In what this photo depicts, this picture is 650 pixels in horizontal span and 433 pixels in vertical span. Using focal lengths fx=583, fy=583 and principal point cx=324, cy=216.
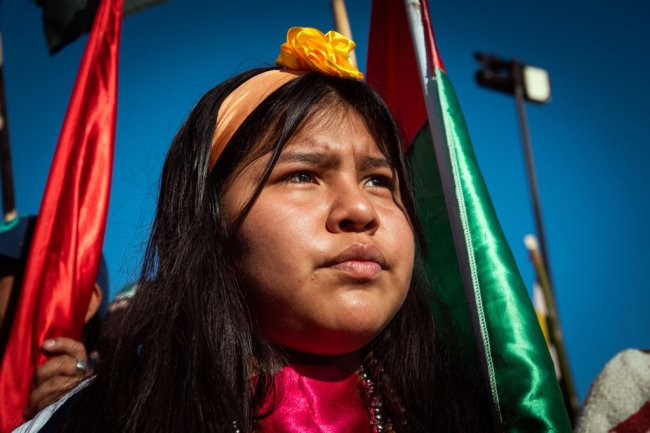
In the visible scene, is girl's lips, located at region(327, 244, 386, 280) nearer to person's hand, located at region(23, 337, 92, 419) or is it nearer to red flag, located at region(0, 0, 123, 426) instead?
person's hand, located at region(23, 337, 92, 419)

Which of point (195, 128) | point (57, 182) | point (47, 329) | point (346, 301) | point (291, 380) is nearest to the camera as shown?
point (346, 301)

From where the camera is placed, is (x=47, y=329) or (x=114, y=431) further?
(x=47, y=329)

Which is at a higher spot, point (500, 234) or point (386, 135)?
point (386, 135)

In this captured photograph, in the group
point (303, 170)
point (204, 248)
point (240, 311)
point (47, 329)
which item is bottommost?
point (47, 329)

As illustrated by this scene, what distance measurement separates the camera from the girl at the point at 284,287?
1.17 m

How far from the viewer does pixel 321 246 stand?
1163 millimetres

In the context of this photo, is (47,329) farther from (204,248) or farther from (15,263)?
(204,248)

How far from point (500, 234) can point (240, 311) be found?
Result: 0.68 meters

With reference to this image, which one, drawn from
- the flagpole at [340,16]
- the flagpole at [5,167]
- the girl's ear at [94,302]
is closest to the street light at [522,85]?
the flagpole at [340,16]

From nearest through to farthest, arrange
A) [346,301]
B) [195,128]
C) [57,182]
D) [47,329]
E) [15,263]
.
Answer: [346,301], [195,128], [47,329], [57,182], [15,263]

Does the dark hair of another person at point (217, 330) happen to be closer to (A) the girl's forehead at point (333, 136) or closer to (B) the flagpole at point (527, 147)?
(A) the girl's forehead at point (333, 136)

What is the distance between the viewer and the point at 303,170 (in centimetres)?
128

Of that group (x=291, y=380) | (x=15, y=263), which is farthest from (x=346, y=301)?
(x=15, y=263)

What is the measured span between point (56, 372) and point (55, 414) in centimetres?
44
